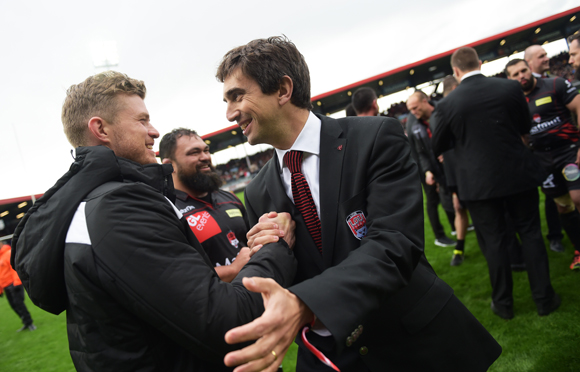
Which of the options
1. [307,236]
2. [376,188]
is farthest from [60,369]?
[376,188]

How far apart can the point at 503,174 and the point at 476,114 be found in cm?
61

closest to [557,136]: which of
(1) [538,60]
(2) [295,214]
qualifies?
(1) [538,60]

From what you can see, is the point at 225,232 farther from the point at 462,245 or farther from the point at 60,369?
the point at 60,369

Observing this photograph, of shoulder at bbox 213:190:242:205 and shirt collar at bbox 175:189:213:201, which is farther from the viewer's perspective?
shoulder at bbox 213:190:242:205

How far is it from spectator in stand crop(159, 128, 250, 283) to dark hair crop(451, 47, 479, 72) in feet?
8.57

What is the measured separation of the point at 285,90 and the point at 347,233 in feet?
2.47

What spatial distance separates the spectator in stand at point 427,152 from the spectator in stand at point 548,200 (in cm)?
131

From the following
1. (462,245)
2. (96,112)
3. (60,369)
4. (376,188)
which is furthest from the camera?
(60,369)

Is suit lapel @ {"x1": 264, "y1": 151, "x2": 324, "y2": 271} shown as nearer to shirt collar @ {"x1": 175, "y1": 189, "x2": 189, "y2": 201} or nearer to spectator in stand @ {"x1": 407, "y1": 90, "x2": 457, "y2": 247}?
shirt collar @ {"x1": 175, "y1": 189, "x2": 189, "y2": 201}

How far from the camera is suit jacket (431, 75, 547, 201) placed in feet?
9.93

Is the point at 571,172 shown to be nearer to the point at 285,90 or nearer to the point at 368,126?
the point at 368,126

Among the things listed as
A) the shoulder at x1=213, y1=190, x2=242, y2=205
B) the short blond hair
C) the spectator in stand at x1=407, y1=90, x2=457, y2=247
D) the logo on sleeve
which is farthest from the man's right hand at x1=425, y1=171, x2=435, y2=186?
the short blond hair

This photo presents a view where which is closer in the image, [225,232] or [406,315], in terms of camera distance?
[406,315]

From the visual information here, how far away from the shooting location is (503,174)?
3.04 metres
